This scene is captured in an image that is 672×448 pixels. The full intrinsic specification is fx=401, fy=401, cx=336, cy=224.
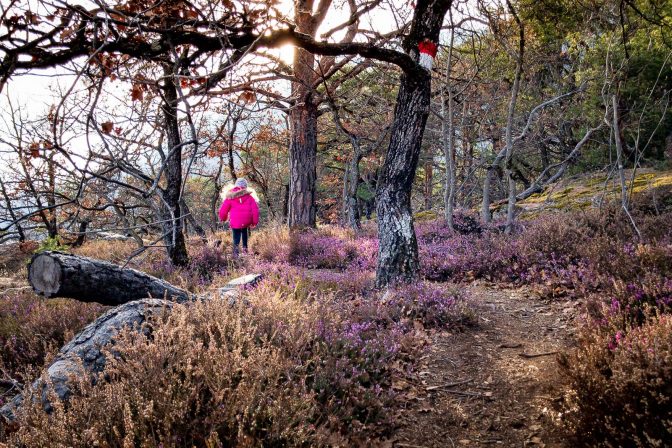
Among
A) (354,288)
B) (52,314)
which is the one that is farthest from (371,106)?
(52,314)

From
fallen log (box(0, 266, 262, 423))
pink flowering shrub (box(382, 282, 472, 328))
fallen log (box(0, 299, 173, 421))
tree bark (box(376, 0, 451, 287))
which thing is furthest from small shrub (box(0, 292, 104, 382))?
tree bark (box(376, 0, 451, 287))

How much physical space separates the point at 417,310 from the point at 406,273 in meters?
1.00

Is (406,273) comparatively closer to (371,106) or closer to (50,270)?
(50,270)

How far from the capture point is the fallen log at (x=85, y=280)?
431 cm

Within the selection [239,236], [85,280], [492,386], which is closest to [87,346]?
[85,280]

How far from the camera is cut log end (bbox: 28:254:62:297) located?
4.27 m

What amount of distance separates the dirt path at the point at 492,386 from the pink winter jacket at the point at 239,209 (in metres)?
7.27

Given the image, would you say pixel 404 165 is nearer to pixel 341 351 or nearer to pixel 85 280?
pixel 341 351

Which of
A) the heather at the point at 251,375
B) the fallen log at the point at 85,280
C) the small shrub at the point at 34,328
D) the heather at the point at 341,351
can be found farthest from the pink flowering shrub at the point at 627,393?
the small shrub at the point at 34,328

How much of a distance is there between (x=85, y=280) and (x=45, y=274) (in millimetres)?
395

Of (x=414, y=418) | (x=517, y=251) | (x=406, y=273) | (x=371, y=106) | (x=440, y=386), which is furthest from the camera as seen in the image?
(x=371, y=106)

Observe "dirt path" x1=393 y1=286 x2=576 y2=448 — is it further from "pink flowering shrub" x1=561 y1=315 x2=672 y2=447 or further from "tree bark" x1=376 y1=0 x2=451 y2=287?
"tree bark" x1=376 y1=0 x2=451 y2=287

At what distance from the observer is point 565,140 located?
17.2 m

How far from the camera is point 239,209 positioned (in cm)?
1108
